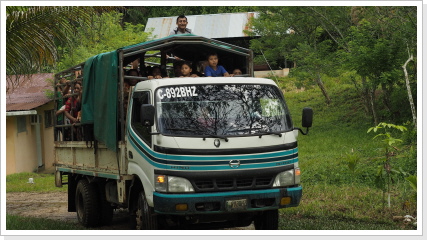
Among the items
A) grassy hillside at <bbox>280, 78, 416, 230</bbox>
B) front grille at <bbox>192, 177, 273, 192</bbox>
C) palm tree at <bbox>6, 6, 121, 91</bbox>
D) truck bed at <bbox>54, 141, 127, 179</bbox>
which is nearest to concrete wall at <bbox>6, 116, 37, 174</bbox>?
grassy hillside at <bbox>280, 78, 416, 230</bbox>

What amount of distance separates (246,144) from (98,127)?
2835mm

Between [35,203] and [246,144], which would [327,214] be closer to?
[246,144]

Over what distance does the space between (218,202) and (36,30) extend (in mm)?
5178

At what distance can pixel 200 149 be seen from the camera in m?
7.84

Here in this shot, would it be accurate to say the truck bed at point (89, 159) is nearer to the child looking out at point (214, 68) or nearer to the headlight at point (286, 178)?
the child looking out at point (214, 68)

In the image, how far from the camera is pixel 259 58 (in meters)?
30.8

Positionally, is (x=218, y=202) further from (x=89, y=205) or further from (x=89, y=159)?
(x=89, y=205)

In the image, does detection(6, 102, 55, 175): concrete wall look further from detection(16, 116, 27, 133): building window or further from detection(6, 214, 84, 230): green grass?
detection(6, 214, 84, 230): green grass

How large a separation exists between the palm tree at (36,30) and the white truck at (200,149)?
2.20 metres

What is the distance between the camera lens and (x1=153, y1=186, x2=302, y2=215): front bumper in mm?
7734

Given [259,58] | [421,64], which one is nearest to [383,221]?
[421,64]

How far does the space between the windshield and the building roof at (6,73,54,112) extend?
16524 mm

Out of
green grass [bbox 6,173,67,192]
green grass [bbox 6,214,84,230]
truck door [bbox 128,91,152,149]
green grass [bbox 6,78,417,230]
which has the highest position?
truck door [bbox 128,91,152,149]

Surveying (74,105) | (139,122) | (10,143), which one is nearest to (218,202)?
(139,122)
